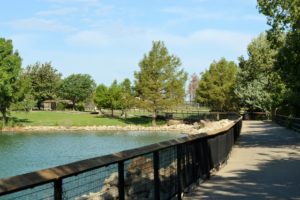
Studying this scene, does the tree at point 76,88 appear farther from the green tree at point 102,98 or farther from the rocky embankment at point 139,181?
the rocky embankment at point 139,181

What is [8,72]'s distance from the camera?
83.2m

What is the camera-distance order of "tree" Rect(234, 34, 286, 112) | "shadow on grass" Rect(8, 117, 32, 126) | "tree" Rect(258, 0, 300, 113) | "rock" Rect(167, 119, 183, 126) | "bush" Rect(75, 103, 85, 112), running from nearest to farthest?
"tree" Rect(258, 0, 300, 113), "tree" Rect(234, 34, 286, 112), "shadow on grass" Rect(8, 117, 32, 126), "rock" Rect(167, 119, 183, 126), "bush" Rect(75, 103, 85, 112)

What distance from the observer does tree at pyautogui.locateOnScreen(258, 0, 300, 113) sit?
25000mm

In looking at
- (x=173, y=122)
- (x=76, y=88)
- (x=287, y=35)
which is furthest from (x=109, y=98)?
(x=287, y=35)

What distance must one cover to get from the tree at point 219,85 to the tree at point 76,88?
48213mm

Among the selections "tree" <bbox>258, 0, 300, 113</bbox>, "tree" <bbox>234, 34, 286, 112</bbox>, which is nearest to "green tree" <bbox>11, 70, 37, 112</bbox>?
"tree" <bbox>234, 34, 286, 112</bbox>

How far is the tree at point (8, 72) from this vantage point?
80125mm

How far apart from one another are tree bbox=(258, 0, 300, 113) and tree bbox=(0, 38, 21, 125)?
59.1 meters

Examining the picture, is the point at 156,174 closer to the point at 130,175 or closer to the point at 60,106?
the point at 130,175

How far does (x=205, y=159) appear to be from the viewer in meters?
12.1

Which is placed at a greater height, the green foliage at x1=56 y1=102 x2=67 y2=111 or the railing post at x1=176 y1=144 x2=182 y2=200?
the green foliage at x1=56 y1=102 x2=67 y2=111

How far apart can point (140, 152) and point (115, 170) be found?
0.54 metres

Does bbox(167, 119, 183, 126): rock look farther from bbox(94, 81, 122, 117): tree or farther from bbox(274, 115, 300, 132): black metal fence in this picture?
bbox(274, 115, 300, 132): black metal fence

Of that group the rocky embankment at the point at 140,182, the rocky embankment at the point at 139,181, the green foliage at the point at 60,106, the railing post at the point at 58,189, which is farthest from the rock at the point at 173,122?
the railing post at the point at 58,189
